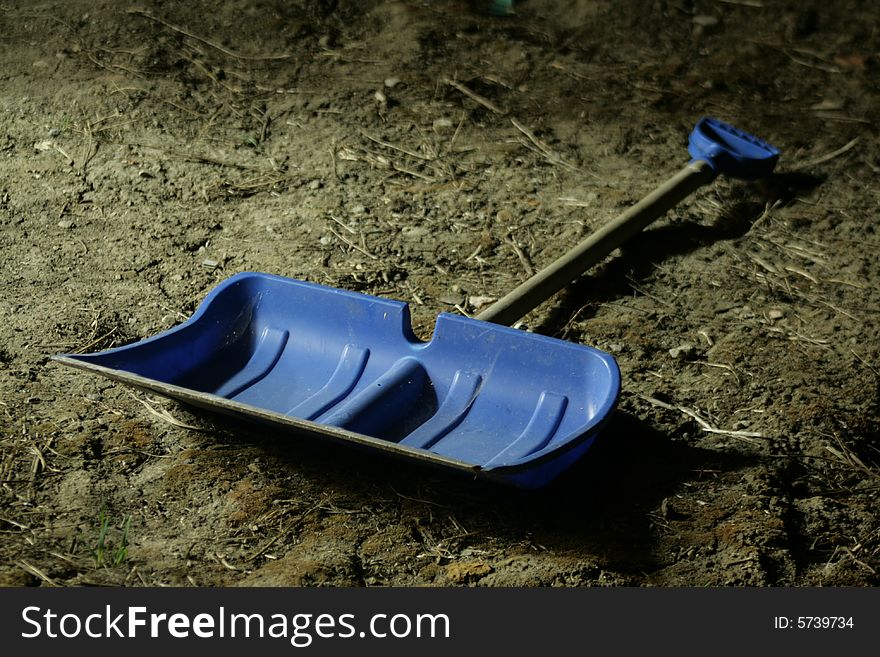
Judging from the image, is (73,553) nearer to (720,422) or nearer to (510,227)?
(720,422)

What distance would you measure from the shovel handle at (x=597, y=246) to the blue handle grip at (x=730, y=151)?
65 mm

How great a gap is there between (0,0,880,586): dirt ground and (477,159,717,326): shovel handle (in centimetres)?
12

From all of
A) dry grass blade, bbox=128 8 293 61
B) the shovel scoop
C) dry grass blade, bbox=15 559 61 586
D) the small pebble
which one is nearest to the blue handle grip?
the small pebble

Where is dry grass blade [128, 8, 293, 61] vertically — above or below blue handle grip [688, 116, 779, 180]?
above

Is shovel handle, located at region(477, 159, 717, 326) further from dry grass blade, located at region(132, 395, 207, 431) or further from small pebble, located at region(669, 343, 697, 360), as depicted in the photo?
dry grass blade, located at region(132, 395, 207, 431)

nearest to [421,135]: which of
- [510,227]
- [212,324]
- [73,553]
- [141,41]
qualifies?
[510,227]

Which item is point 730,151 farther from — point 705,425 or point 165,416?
point 165,416

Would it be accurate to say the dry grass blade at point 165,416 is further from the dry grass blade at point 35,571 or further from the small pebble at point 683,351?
the small pebble at point 683,351

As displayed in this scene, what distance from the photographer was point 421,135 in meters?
4.09

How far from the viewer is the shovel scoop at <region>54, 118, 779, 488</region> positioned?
2.33 m

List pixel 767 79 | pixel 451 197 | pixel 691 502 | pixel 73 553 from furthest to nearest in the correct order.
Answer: pixel 767 79 → pixel 451 197 → pixel 691 502 → pixel 73 553

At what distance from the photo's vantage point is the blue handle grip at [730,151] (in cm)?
381

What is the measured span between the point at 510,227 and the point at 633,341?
755 mm

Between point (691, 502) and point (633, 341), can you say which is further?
point (633, 341)
